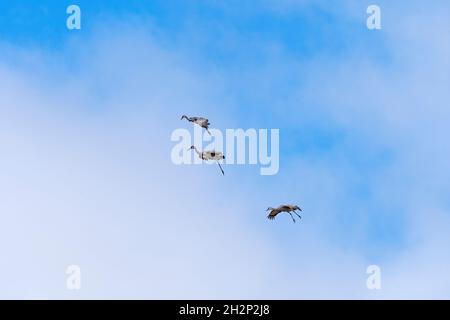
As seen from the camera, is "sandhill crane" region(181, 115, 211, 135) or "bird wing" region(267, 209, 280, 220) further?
"sandhill crane" region(181, 115, 211, 135)

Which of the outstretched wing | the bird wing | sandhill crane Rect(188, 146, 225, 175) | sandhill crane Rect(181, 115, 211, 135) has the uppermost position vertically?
sandhill crane Rect(181, 115, 211, 135)

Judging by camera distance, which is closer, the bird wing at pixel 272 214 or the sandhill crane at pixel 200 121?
the bird wing at pixel 272 214

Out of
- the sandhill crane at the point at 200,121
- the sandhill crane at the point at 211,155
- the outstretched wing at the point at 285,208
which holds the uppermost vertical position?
the sandhill crane at the point at 200,121

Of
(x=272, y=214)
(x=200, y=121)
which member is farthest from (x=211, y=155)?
(x=272, y=214)

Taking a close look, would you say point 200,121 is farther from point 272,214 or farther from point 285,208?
point 285,208

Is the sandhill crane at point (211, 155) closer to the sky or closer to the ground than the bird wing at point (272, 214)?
closer to the sky

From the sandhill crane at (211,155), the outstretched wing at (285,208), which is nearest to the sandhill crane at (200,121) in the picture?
the sandhill crane at (211,155)

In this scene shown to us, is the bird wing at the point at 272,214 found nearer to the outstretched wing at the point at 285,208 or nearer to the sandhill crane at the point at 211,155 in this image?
the outstretched wing at the point at 285,208

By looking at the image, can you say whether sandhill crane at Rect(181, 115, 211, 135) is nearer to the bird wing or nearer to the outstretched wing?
the bird wing

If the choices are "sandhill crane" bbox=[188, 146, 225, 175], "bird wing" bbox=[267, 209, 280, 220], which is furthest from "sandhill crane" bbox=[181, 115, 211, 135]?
"bird wing" bbox=[267, 209, 280, 220]

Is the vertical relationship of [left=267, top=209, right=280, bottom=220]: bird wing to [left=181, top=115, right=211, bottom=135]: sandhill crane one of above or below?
below
